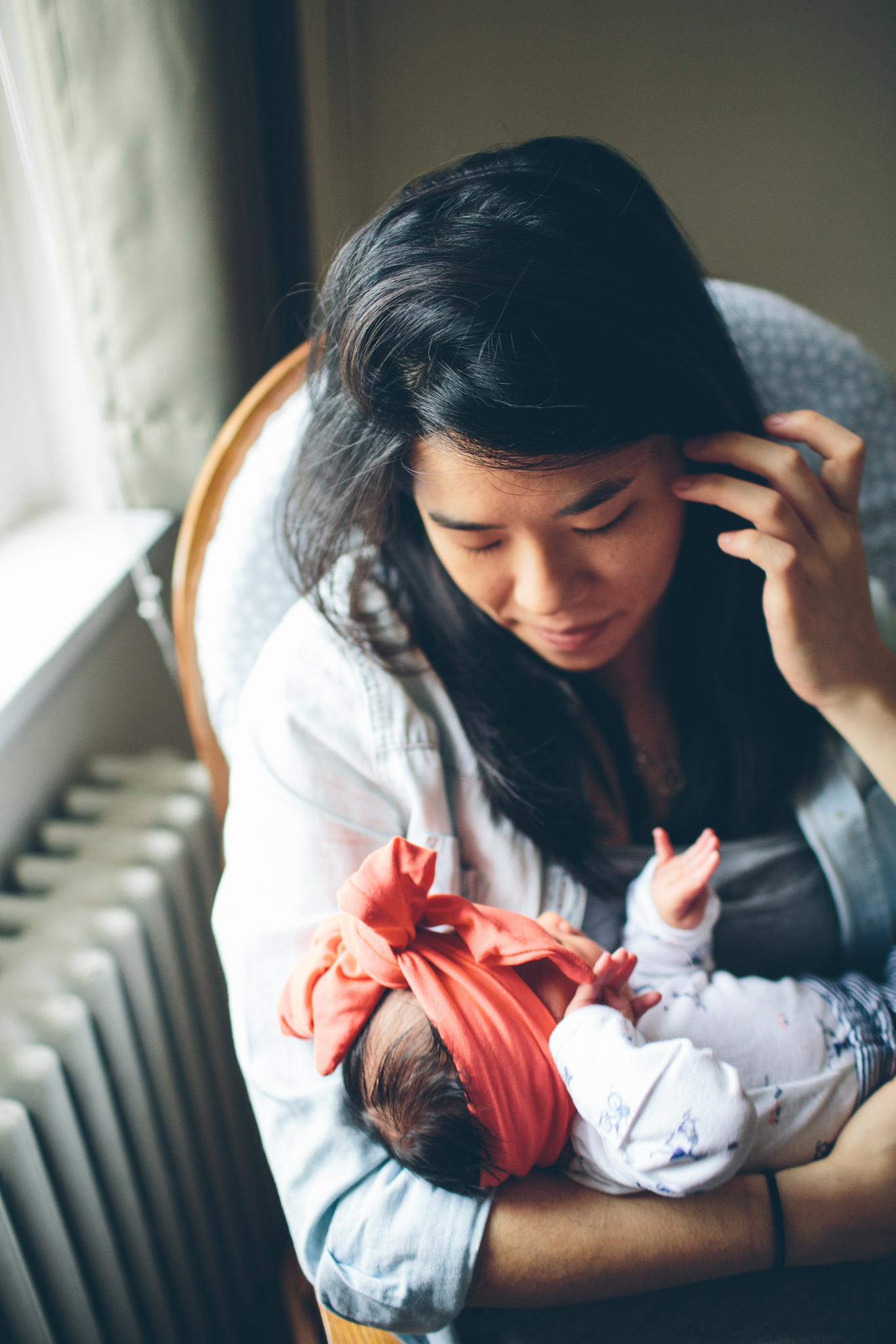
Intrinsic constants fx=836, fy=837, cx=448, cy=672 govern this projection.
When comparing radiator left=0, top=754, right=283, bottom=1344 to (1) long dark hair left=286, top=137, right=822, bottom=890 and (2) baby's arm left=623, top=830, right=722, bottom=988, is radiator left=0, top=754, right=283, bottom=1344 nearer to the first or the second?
(1) long dark hair left=286, top=137, right=822, bottom=890

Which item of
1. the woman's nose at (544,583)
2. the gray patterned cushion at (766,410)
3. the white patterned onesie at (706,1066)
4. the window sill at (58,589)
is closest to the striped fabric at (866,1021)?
the white patterned onesie at (706,1066)

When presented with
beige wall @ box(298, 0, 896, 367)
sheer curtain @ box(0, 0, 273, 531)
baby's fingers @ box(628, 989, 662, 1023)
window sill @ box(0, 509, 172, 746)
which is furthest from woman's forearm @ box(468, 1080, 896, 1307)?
beige wall @ box(298, 0, 896, 367)

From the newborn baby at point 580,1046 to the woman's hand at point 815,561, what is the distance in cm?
24

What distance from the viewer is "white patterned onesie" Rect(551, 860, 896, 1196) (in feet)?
2.08

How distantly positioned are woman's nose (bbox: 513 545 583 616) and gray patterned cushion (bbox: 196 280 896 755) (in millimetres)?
339

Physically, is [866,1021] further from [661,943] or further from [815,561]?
[815,561]

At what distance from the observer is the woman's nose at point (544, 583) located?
720mm

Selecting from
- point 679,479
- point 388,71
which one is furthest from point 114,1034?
point 388,71

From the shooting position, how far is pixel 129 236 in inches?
42.2

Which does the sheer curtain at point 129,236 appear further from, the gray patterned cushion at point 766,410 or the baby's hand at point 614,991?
the baby's hand at point 614,991

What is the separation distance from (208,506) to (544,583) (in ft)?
1.80

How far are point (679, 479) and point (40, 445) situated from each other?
1026mm

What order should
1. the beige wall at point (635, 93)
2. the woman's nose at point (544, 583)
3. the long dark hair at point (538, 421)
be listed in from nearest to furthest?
1. the long dark hair at point (538, 421)
2. the woman's nose at point (544, 583)
3. the beige wall at point (635, 93)

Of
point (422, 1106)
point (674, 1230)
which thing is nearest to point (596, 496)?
point (422, 1106)
